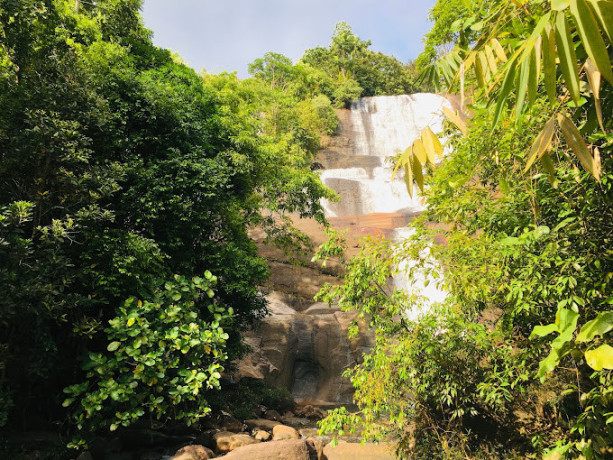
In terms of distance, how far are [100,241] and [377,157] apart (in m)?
26.9

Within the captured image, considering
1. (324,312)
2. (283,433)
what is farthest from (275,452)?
(324,312)

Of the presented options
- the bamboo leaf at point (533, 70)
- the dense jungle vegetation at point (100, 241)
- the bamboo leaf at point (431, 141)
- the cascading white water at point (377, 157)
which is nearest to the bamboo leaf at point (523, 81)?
the bamboo leaf at point (533, 70)

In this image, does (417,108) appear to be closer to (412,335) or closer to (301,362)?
(301,362)

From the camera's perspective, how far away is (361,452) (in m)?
7.73

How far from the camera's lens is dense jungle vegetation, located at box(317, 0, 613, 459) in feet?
8.05

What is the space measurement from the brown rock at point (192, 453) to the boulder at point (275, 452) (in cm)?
77

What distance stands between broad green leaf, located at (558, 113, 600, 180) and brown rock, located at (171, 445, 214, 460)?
25.2 feet

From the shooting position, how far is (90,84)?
24.7 feet

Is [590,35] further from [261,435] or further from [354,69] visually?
[354,69]

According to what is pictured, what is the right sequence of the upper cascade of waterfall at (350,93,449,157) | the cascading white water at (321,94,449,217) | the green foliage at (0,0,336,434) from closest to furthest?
the green foliage at (0,0,336,434), the cascading white water at (321,94,449,217), the upper cascade of waterfall at (350,93,449,157)

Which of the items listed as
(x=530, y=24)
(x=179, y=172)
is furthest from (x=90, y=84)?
(x=530, y=24)

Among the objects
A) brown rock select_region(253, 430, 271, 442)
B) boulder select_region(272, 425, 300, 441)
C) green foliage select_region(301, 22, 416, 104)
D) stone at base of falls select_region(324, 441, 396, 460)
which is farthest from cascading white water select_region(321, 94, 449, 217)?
stone at base of falls select_region(324, 441, 396, 460)

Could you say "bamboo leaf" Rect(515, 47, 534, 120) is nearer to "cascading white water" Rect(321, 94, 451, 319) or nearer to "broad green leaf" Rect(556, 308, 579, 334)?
"broad green leaf" Rect(556, 308, 579, 334)

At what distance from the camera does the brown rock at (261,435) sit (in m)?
8.86
